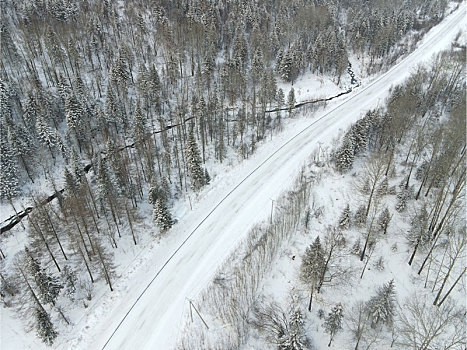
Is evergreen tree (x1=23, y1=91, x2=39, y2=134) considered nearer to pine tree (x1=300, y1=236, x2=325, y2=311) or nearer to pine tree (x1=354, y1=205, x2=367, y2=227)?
pine tree (x1=300, y1=236, x2=325, y2=311)

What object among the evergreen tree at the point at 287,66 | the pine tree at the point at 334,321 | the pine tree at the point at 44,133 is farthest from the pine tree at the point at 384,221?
the pine tree at the point at 44,133

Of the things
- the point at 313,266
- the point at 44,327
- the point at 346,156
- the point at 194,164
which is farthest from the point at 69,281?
the point at 346,156

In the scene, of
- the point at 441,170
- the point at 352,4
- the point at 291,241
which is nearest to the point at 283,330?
the point at 291,241

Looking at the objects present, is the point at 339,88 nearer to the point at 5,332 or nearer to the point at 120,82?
the point at 120,82

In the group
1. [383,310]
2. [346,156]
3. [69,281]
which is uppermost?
[346,156]

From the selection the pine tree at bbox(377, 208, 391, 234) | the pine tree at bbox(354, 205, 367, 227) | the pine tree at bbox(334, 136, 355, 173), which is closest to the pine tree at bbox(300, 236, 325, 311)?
the pine tree at bbox(354, 205, 367, 227)

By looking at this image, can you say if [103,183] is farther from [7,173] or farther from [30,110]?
[30,110]

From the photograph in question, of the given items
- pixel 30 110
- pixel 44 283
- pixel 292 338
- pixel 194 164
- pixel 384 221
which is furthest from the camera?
pixel 30 110
